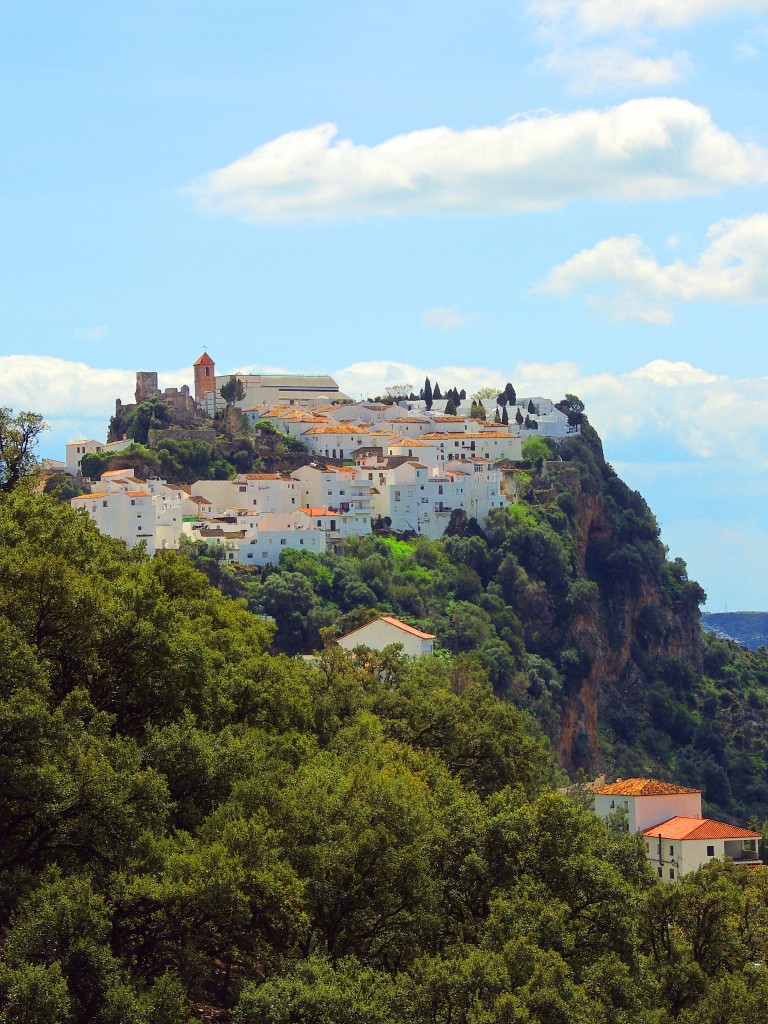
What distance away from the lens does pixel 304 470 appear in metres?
122

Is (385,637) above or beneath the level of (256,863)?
beneath

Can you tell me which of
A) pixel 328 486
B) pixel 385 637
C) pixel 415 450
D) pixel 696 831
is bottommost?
pixel 696 831

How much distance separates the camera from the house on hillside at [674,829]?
62.4 m

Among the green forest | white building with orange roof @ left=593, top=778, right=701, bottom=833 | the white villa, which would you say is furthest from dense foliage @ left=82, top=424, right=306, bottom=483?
the green forest

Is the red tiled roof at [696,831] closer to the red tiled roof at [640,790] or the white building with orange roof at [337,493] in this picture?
the red tiled roof at [640,790]

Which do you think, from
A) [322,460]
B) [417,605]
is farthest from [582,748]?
[322,460]

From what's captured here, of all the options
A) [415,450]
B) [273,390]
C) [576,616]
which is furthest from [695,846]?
[273,390]

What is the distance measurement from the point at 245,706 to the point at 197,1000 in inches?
421

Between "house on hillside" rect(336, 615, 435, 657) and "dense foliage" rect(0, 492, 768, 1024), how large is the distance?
152 ft

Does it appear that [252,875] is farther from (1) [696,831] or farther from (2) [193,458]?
(2) [193,458]

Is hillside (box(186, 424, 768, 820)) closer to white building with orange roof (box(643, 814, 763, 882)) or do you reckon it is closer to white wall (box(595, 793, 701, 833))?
white wall (box(595, 793, 701, 833))

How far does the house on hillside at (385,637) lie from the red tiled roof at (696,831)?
2081cm

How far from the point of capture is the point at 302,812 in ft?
98.1

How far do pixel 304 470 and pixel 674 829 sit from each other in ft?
201
